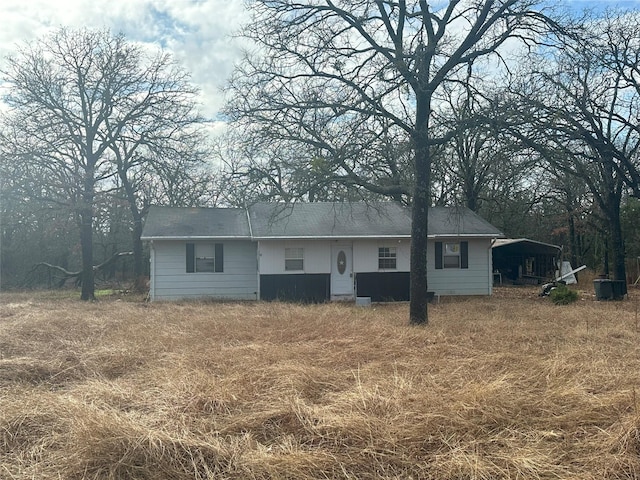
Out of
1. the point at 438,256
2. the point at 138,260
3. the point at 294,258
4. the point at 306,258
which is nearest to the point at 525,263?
the point at 438,256

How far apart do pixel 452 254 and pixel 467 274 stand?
92 centimetres

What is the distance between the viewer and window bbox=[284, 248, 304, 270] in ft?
55.8

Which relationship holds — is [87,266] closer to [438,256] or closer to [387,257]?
[387,257]

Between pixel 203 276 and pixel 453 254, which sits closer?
pixel 203 276

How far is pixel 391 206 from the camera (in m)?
20.2

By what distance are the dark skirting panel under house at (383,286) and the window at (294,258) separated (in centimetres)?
201

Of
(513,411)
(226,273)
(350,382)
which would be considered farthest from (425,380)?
(226,273)

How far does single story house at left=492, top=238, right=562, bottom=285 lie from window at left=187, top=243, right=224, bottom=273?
43.5ft

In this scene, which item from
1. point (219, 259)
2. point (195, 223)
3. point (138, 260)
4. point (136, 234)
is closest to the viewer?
point (219, 259)

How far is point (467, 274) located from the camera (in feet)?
60.0

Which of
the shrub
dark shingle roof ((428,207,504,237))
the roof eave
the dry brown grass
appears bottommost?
the dry brown grass

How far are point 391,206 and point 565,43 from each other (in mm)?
10224

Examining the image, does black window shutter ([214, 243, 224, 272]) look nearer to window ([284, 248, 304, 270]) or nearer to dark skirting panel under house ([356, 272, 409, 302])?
window ([284, 248, 304, 270])

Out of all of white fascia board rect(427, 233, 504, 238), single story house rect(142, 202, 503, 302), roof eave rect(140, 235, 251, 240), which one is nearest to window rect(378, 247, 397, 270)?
single story house rect(142, 202, 503, 302)
